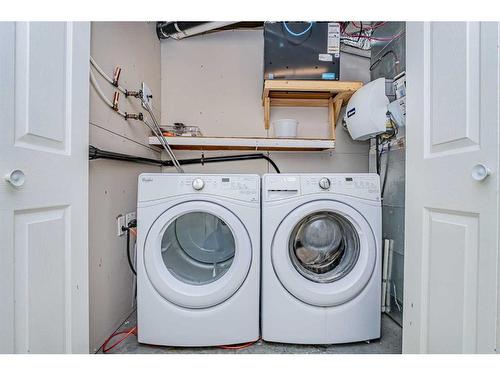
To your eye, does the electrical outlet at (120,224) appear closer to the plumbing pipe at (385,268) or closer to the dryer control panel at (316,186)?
the dryer control panel at (316,186)

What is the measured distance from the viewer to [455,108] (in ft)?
2.10

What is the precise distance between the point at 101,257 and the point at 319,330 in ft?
3.64

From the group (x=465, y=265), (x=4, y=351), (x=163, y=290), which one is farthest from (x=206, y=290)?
(x=465, y=265)

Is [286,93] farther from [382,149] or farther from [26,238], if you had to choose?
[26,238]

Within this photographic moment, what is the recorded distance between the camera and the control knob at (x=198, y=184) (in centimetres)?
111

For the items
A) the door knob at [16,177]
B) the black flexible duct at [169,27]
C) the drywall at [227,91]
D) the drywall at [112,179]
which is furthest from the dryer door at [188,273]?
A: the black flexible duct at [169,27]

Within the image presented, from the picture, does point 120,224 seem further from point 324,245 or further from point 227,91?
point 227,91

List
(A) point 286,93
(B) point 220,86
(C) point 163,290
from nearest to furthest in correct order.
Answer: (C) point 163,290
(A) point 286,93
(B) point 220,86

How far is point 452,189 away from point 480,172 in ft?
0.29

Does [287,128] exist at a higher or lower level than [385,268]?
higher

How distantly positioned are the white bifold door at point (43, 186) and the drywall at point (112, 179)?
0.27 metres

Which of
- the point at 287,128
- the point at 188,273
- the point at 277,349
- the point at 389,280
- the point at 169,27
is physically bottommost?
the point at 277,349

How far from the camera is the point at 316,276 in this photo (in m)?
1.18

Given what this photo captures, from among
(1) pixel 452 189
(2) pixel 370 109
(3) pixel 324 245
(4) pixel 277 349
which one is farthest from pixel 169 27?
(4) pixel 277 349
